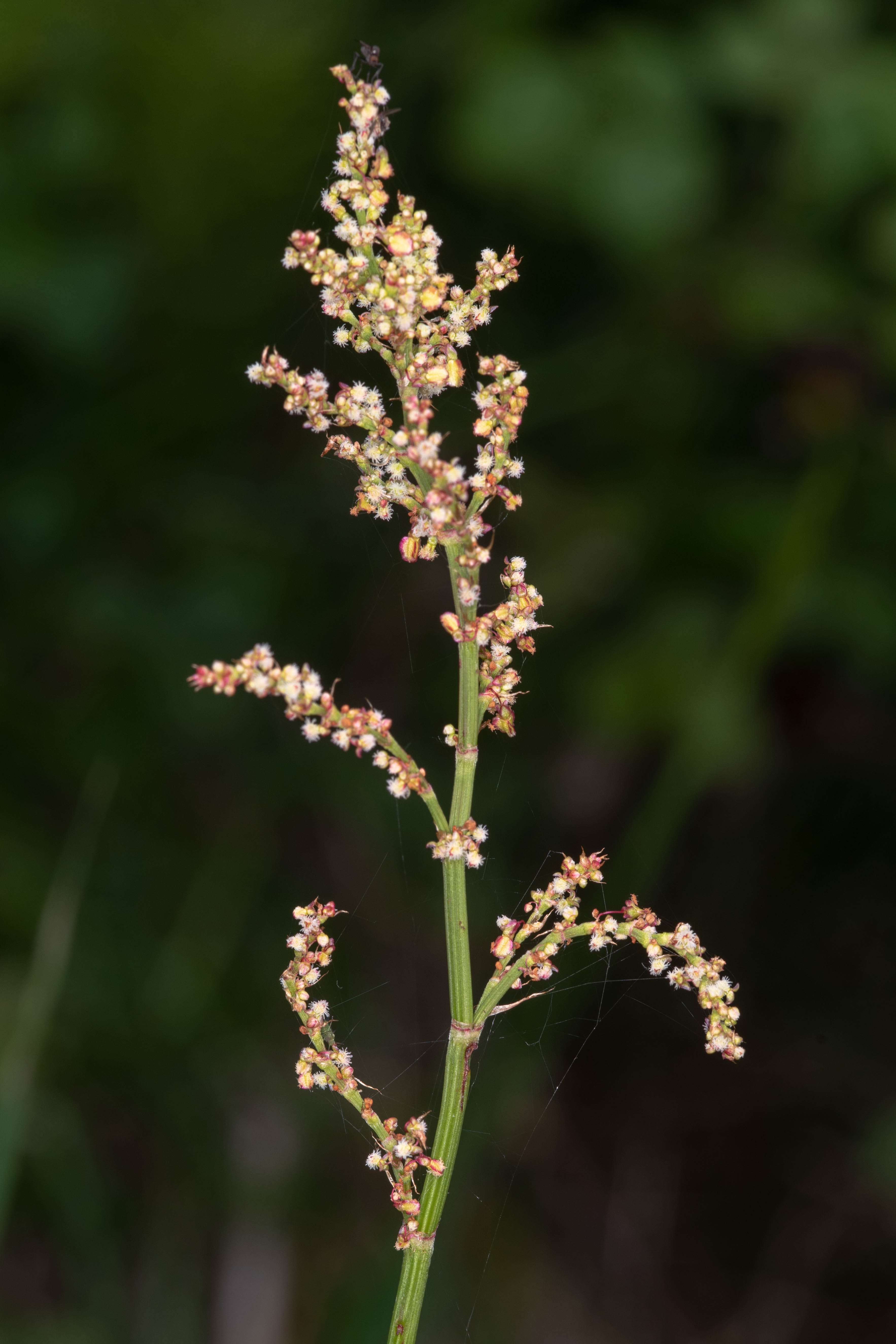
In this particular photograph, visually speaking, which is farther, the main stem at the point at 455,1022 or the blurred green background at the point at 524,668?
the blurred green background at the point at 524,668

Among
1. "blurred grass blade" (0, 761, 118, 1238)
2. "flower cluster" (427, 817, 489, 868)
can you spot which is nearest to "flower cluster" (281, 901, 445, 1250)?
"flower cluster" (427, 817, 489, 868)

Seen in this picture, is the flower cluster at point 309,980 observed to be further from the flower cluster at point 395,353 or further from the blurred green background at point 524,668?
the blurred green background at point 524,668

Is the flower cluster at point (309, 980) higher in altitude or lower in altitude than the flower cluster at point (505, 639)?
lower

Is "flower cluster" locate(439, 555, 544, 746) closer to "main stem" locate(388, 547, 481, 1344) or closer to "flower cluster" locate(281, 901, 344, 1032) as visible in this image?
"main stem" locate(388, 547, 481, 1344)

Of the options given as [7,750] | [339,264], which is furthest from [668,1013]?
[339,264]

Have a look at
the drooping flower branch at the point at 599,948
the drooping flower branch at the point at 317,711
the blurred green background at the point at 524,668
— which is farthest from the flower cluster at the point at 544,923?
the blurred green background at the point at 524,668

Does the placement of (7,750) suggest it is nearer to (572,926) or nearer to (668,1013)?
(668,1013)

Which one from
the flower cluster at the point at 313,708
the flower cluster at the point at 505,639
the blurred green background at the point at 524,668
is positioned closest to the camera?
the flower cluster at the point at 313,708

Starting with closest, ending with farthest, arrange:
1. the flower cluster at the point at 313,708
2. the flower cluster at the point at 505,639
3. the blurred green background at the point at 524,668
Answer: the flower cluster at the point at 313,708 → the flower cluster at the point at 505,639 → the blurred green background at the point at 524,668
